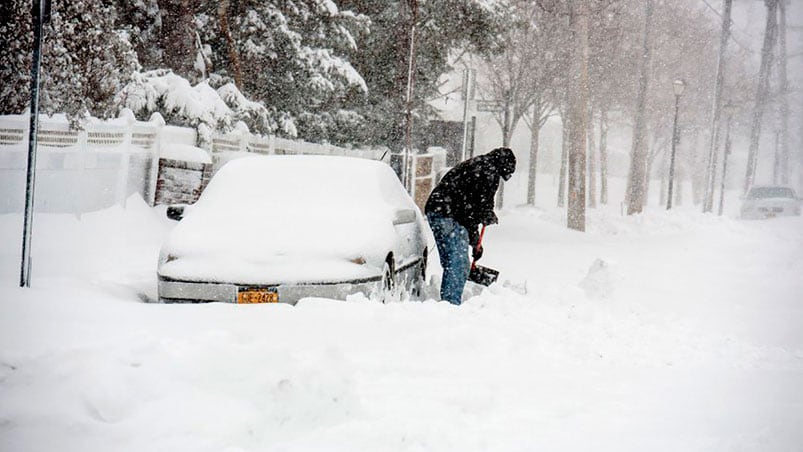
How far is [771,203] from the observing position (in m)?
27.5

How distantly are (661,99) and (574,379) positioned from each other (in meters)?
36.0

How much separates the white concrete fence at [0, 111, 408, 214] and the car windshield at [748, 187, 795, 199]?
2285 cm

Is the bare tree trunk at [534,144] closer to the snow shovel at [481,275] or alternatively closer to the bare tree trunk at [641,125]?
the bare tree trunk at [641,125]

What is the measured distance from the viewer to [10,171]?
9.25 metres

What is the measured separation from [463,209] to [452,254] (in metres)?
0.44

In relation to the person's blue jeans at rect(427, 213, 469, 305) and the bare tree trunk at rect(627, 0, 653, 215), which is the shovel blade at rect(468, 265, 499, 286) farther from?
the bare tree trunk at rect(627, 0, 653, 215)

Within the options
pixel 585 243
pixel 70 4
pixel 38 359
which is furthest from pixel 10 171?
pixel 585 243

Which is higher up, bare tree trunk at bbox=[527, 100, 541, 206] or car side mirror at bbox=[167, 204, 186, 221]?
bare tree trunk at bbox=[527, 100, 541, 206]

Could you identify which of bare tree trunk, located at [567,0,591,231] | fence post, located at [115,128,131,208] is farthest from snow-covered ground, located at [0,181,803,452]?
bare tree trunk, located at [567,0,591,231]

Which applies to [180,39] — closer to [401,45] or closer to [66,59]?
[66,59]

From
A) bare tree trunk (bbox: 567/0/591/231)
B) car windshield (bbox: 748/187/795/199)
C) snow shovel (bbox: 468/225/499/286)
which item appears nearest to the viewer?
snow shovel (bbox: 468/225/499/286)

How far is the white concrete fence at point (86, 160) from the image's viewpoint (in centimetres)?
932

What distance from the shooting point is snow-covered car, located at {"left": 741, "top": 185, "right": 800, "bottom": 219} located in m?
27.1

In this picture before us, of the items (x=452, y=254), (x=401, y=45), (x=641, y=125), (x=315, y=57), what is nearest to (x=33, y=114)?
(x=452, y=254)
